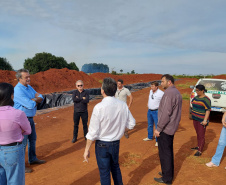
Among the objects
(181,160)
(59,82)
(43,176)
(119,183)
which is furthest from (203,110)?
(59,82)

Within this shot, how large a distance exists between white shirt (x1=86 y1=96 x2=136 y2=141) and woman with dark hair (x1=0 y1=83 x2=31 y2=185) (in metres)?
0.91

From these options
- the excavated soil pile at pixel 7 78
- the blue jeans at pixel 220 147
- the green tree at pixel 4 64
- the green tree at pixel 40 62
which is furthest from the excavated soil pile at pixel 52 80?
the blue jeans at pixel 220 147

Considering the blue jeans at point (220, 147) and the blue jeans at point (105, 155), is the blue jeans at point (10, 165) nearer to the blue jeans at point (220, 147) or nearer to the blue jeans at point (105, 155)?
the blue jeans at point (105, 155)

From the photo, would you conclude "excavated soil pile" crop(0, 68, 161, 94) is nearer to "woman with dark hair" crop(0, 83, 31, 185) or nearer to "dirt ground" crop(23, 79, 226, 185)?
"dirt ground" crop(23, 79, 226, 185)

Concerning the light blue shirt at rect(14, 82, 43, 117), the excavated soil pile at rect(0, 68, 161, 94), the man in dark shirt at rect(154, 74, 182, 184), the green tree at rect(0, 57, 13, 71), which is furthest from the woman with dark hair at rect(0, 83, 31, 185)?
the green tree at rect(0, 57, 13, 71)

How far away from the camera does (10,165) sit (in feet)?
7.14

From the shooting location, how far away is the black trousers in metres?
3.38

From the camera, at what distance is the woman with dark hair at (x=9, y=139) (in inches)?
84.3

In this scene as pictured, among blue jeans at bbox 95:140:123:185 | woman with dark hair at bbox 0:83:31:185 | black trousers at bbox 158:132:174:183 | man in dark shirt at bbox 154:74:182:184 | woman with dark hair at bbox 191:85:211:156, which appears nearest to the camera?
woman with dark hair at bbox 0:83:31:185

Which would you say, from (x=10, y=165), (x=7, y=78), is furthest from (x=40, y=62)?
(x=10, y=165)

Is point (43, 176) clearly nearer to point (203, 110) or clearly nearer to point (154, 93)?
point (154, 93)

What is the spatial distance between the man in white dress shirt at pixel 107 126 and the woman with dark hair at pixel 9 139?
2.86 feet

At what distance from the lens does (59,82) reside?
25609 mm

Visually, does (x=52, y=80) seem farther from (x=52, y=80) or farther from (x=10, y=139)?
(x=10, y=139)
